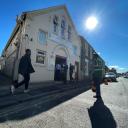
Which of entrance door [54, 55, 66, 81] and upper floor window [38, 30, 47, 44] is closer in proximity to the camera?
upper floor window [38, 30, 47, 44]

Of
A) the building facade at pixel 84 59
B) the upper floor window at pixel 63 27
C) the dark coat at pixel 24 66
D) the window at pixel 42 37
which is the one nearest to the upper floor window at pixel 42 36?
the window at pixel 42 37

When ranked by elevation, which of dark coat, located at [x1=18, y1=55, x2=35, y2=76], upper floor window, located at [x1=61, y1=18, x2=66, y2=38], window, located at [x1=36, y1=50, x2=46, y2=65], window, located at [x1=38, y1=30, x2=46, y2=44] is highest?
upper floor window, located at [x1=61, y1=18, x2=66, y2=38]

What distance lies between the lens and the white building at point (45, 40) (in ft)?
42.8

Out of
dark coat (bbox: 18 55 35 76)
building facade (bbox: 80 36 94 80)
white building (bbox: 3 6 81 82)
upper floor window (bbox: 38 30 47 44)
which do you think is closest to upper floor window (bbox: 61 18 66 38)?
white building (bbox: 3 6 81 82)

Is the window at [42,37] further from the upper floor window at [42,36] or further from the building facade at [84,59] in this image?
the building facade at [84,59]

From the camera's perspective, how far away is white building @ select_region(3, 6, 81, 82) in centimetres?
1305

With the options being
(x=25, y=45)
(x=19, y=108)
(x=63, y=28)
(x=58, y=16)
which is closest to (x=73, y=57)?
(x=63, y=28)

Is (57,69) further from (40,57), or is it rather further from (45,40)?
(45,40)

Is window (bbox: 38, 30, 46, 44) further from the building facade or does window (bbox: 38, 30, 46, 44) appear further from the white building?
the building facade

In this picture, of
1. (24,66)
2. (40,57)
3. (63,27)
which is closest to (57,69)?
(40,57)

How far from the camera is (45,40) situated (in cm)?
1502

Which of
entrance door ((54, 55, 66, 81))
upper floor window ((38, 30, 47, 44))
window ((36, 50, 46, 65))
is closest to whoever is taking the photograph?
window ((36, 50, 46, 65))

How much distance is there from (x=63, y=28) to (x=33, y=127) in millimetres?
16748

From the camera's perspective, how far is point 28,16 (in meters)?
13.0
